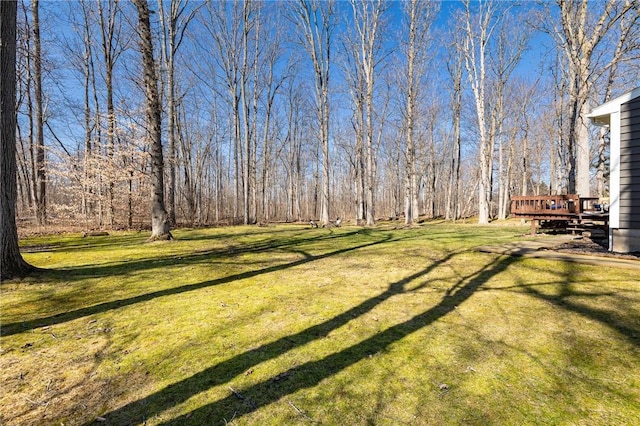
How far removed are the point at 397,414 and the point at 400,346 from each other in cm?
91

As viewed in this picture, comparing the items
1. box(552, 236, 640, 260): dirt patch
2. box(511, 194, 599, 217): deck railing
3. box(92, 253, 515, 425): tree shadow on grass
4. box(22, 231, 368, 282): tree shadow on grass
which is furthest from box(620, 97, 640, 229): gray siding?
box(22, 231, 368, 282): tree shadow on grass

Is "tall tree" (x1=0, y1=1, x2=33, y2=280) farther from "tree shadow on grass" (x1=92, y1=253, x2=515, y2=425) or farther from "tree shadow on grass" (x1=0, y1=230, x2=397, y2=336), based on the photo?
"tree shadow on grass" (x1=92, y1=253, x2=515, y2=425)

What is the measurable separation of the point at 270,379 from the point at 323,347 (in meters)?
0.67

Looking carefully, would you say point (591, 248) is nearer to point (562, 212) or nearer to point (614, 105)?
point (562, 212)

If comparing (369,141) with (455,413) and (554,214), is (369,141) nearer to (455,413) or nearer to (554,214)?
(554,214)

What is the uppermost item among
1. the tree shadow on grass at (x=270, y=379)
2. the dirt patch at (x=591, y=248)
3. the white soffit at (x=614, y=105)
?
the white soffit at (x=614, y=105)

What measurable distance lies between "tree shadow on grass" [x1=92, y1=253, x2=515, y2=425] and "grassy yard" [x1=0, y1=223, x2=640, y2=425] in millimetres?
13

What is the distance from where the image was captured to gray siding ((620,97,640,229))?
5.88m

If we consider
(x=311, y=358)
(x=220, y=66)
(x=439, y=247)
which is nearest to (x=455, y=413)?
(x=311, y=358)

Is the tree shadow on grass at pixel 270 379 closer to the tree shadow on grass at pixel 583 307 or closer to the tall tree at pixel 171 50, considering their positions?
the tree shadow on grass at pixel 583 307

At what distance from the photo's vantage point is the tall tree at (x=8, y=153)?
4230 millimetres

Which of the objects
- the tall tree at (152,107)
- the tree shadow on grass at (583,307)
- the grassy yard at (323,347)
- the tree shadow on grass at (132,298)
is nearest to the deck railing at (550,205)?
the grassy yard at (323,347)

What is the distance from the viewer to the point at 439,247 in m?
7.38

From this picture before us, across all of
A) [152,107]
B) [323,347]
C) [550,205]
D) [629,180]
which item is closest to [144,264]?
[323,347]
